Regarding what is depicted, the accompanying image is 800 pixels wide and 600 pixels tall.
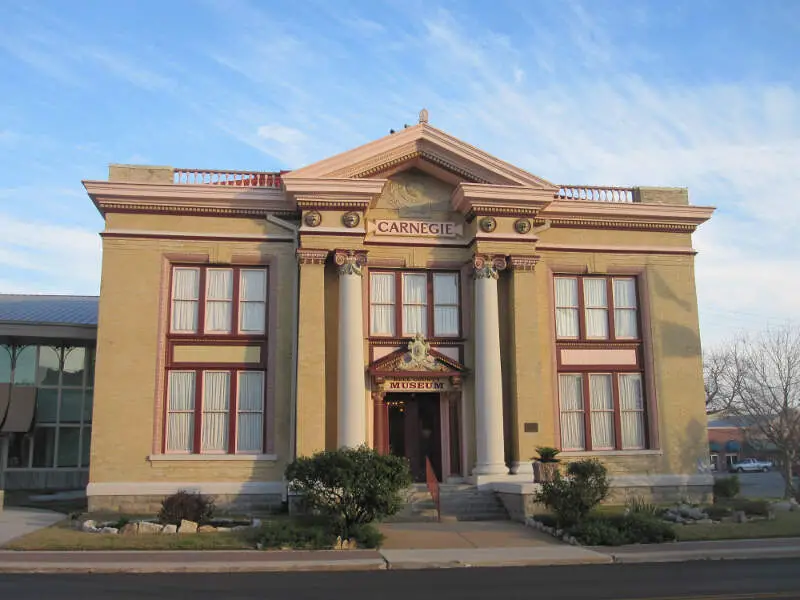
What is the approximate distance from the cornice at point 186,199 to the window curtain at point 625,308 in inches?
438

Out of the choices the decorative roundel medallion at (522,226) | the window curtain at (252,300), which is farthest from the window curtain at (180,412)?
the decorative roundel medallion at (522,226)

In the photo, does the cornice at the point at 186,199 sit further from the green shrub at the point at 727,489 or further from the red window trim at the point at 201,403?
the green shrub at the point at 727,489

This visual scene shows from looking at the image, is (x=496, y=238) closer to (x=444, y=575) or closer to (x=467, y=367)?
(x=467, y=367)

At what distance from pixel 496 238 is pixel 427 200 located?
8.71ft

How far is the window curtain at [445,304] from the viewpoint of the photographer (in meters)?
25.0

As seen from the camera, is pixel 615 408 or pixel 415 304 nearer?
pixel 415 304

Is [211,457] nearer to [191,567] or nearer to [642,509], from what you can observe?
[191,567]

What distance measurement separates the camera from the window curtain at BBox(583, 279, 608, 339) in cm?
2584

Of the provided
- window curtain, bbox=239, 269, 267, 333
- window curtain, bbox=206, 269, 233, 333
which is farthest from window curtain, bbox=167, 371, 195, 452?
window curtain, bbox=239, 269, 267, 333

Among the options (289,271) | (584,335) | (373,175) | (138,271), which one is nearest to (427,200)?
(373,175)

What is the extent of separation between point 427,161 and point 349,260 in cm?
428

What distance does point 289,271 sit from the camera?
24.4m

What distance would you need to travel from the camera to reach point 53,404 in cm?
2802

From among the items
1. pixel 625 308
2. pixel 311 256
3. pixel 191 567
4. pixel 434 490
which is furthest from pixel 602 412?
pixel 191 567
